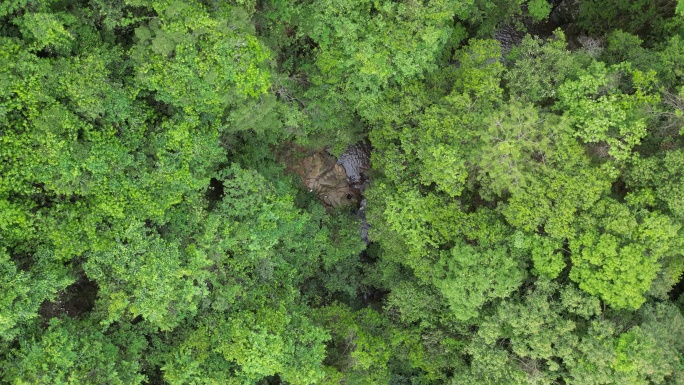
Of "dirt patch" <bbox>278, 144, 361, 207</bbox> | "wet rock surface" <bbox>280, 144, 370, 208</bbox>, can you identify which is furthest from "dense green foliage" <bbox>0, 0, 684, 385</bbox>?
"wet rock surface" <bbox>280, 144, 370, 208</bbox>

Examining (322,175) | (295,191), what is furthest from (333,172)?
(295,191)

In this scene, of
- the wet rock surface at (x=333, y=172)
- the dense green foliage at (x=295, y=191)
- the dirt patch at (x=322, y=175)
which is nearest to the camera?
the dense green foliage at (x=295, y=191)

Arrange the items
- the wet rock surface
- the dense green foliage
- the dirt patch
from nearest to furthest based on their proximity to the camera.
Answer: the dense green foliage, the dirt patch, the wet rock surface

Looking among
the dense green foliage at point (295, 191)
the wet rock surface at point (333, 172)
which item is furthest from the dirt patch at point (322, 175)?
the dense green foliage at point (295, 191)

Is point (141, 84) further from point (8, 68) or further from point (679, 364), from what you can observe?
point (679, 364)

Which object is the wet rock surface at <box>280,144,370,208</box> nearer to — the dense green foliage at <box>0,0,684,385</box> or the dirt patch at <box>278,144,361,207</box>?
the dirt patch at <box>278,144,361,207</box>

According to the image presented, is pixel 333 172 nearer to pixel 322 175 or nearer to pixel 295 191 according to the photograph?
pixel 322 175

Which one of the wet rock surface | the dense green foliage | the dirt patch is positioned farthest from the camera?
the wet rock surface

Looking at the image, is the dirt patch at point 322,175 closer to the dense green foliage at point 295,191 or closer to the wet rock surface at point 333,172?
the wet rock surface at point 333,172
